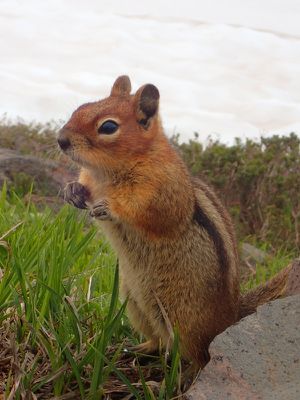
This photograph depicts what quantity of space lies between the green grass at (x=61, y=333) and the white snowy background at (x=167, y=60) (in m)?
6.13

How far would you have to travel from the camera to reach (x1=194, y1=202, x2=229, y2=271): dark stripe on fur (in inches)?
124

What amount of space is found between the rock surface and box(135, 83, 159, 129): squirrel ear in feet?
3.24

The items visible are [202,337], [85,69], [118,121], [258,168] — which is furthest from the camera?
[85,69]

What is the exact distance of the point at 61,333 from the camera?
2.91 m

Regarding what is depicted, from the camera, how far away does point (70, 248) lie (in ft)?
11.0

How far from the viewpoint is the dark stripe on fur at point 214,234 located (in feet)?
10.3

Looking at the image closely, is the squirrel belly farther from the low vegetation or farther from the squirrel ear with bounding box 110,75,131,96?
the squirrel ear with bounding box 110,75,131,96

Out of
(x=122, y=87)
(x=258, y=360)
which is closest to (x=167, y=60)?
(x=122, y=87)

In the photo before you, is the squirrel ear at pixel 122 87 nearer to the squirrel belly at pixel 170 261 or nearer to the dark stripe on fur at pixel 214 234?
the squirrel belly at pixel 170 261

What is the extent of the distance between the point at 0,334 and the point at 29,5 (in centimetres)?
1222

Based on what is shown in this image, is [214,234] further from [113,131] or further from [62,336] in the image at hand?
[62,336]

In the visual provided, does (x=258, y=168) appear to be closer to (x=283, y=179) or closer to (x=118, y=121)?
(x=283, y=179)

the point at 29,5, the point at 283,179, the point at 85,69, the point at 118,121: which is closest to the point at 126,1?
the point at 29,5

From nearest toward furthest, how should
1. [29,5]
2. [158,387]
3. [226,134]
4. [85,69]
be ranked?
[158,387] → [226,134] → [85,69] → [29,5]
